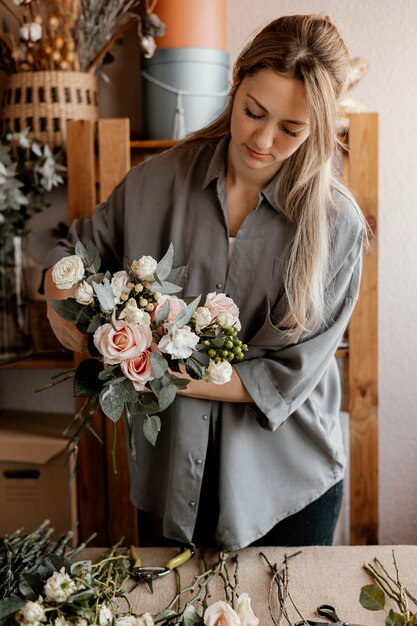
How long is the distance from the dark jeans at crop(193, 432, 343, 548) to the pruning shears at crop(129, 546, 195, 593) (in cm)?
20

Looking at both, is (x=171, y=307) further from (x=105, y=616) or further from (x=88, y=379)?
(x=105, y=616)

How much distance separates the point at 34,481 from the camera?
2.20m

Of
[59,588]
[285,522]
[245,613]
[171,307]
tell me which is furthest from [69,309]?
[285,522]

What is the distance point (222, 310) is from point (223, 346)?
0.05 metres

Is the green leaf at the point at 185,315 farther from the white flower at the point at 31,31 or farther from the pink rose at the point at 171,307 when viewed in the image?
the white flower at the point at 31,31

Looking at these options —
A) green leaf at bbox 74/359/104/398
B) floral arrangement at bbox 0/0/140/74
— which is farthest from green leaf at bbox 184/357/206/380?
floral arrangement at bbox 0/0/140/74

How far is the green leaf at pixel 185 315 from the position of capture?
39.9 inches

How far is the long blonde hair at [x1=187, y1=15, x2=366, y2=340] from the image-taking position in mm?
1271

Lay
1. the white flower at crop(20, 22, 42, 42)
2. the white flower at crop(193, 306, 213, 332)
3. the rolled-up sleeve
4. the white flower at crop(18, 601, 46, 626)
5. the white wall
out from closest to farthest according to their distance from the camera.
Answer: the white flower at crop(18, 601, 46, 626)
the white flower at crop(193, 306, 213, 332)
the rolled-up sleeve
the white flower at crop(20, 22, 42, 42)
the white wall

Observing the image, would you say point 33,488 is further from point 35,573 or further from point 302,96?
point 302,96

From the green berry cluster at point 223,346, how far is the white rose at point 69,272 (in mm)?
206

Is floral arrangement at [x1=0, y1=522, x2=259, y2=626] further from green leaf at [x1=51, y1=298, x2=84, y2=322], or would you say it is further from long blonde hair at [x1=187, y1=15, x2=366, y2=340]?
long blonde hair at [x1=187, y1=15, x2=366, y2=340]

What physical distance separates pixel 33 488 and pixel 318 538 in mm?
996

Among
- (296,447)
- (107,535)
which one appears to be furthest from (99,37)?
(107,535)
